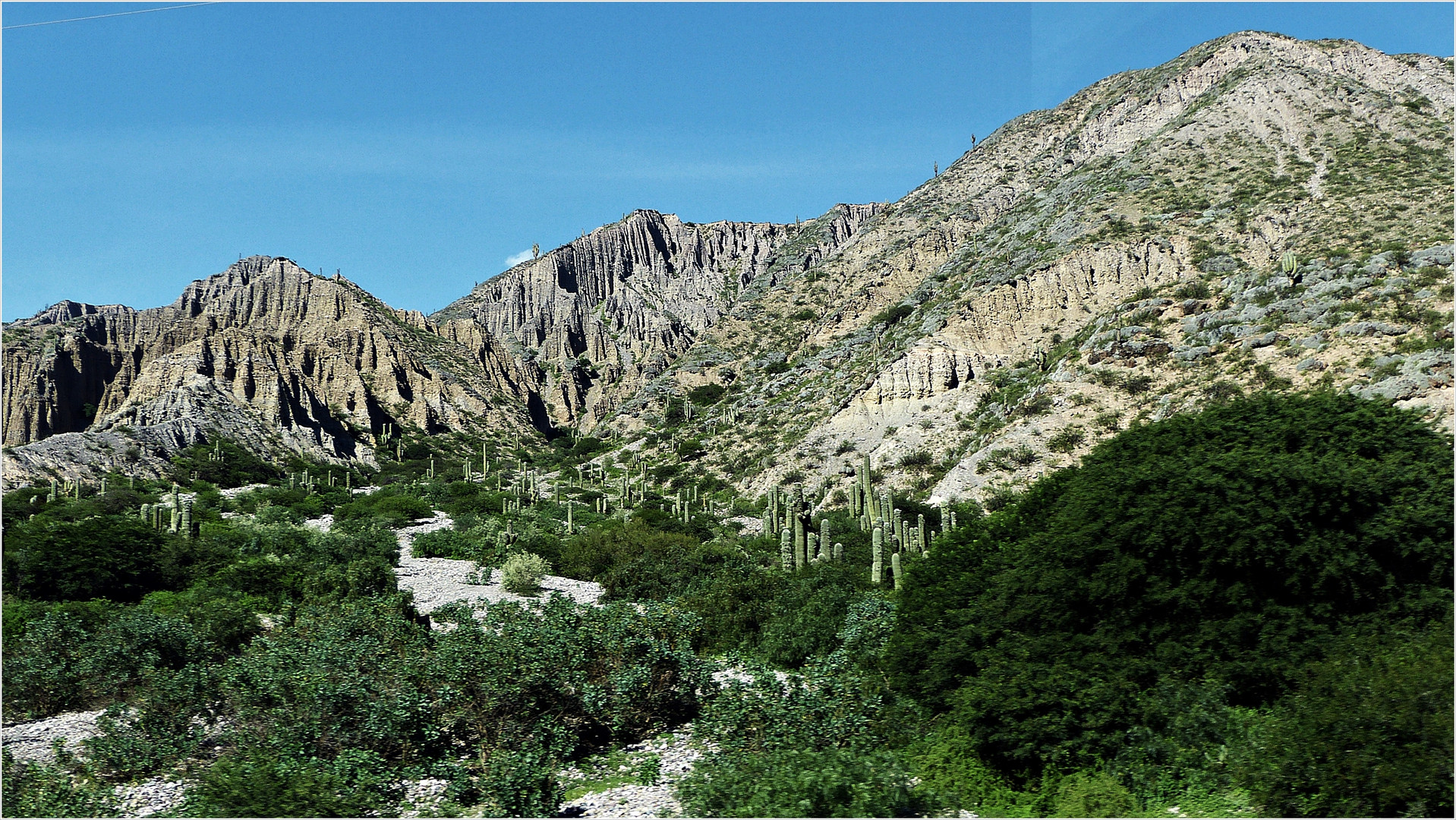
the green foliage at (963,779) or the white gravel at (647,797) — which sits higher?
the green foliage at (963,779)

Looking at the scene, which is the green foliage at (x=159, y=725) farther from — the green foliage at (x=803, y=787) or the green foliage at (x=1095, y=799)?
the green foliage at (x=1095, y=799)

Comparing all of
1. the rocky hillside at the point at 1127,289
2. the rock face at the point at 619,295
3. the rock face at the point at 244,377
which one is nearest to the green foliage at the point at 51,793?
the rocky hillside at the point at 1127,289

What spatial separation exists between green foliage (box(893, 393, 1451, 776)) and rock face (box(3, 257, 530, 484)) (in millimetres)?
71295

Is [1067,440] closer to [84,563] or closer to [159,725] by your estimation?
[159,725]

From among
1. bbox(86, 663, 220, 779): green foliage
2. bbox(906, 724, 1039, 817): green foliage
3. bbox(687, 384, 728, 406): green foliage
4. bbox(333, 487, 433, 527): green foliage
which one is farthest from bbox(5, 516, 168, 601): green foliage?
bbox(687, 384, 728, 406): green foliage

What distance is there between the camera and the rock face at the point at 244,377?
81938mm

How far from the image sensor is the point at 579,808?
12.3m

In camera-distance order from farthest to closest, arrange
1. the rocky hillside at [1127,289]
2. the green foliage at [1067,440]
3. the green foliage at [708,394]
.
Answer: the green foliage at [708,394], the green foliage at [1067,440], the rocky hillside at [1127,289]

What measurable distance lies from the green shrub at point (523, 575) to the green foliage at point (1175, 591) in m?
18.0

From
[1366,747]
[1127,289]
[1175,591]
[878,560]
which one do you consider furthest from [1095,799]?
[1127,289]

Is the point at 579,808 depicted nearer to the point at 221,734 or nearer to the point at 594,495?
the point at 221,734

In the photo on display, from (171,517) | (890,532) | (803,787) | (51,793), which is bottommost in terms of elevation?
(51,793)

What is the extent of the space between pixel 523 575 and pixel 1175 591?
76.8ft

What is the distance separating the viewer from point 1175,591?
47.8 feet
